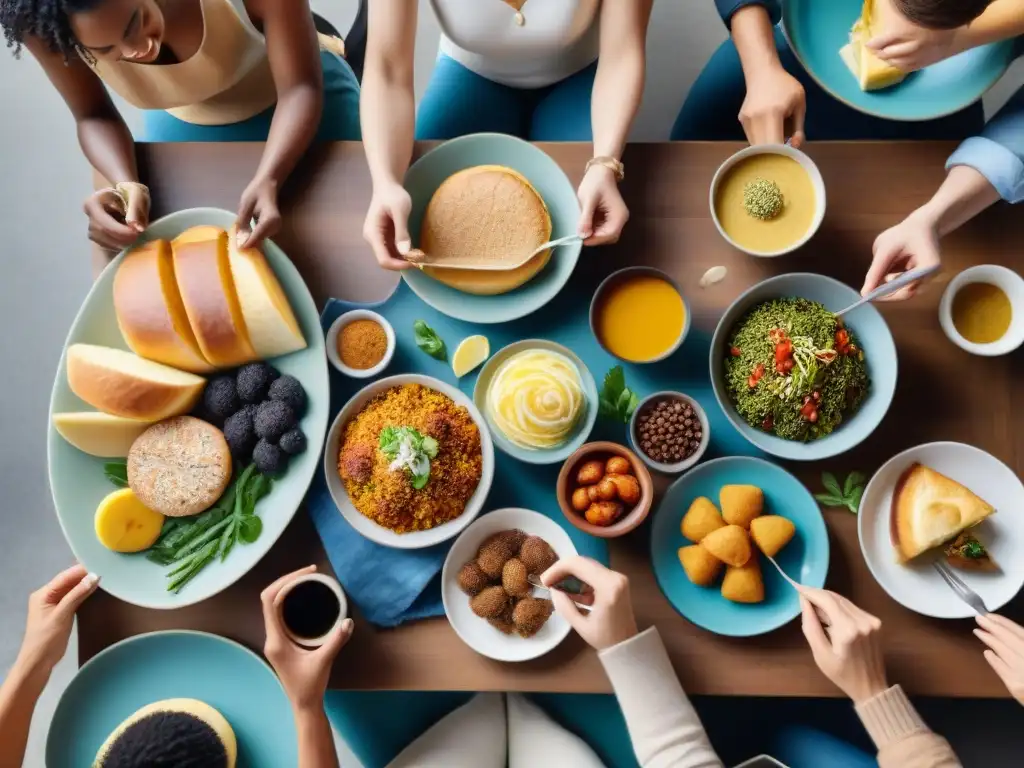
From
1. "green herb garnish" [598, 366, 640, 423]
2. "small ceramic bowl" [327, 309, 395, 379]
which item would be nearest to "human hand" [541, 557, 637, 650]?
"green herb garnish" [598, 366, 640, 423]

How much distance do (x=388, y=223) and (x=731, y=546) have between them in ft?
2.64

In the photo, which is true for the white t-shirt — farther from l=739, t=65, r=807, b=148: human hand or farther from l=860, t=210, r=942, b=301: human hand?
l=860, t=210, r=942, b=301: human hand

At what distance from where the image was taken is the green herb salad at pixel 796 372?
111 cm

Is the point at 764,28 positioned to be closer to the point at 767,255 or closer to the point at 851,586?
the point at 767,255

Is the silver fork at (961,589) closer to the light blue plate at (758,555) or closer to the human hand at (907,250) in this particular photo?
the light blue plate at (758,555)

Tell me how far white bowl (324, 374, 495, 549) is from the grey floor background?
139 centimetres

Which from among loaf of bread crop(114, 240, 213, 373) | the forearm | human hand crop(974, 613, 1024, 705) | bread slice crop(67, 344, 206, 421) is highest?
loaf of bread crop(114, 240, 213, 373)

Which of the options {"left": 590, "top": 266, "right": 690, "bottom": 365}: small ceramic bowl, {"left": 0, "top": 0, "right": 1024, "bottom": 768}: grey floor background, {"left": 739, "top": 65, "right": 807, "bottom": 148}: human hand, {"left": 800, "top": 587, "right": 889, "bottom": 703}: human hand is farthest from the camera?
{"left": 0, "top": 0, "right": 1024, "bottom": 768}: grey floor background

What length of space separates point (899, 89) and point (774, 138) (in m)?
0.25

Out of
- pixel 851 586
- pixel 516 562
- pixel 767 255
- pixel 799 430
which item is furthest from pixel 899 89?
pixel 516 562

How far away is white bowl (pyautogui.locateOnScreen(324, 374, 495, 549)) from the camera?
115cm

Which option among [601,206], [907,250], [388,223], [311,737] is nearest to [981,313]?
[907,250]

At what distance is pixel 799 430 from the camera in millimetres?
1136

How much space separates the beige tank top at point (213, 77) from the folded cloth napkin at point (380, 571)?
835mm
